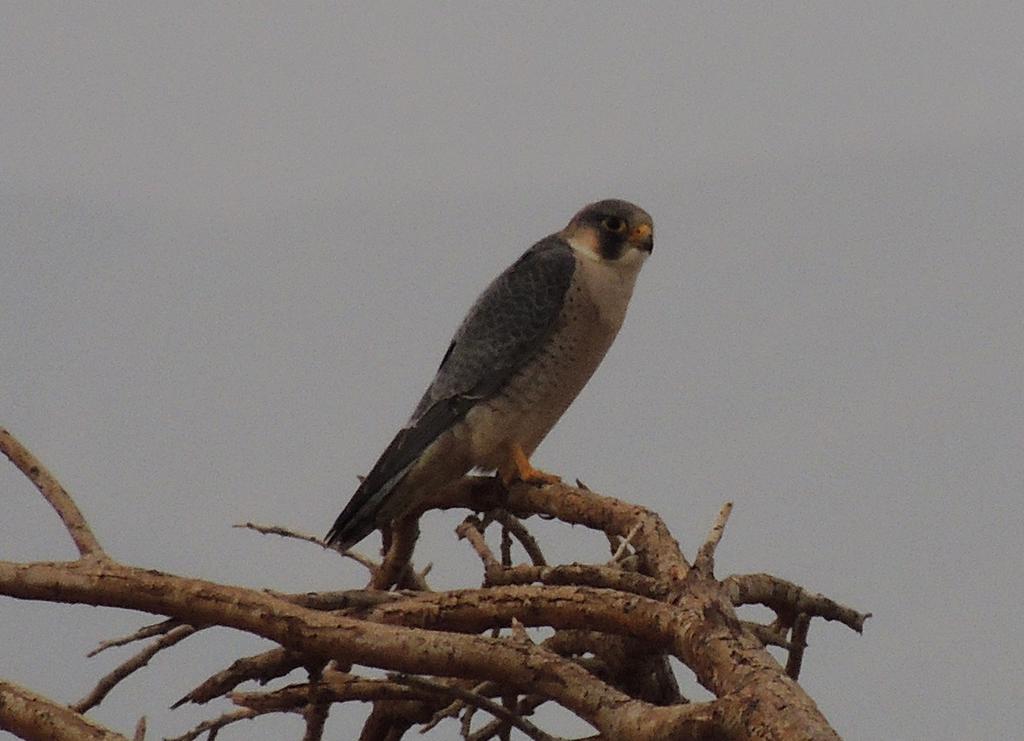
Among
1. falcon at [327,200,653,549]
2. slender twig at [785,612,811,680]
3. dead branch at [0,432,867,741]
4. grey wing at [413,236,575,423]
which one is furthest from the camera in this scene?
grey wing at [413,236,575,423]

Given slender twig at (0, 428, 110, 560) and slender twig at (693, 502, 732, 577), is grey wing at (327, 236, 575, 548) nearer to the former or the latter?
slender twig at (0, 428, 110, 560)

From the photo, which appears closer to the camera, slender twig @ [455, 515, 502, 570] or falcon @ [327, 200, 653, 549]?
slender twig @ [455, 515, 502, 570]

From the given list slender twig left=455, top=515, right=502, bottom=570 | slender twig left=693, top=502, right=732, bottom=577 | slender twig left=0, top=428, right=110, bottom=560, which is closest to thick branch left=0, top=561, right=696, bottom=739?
slender twig left=0, top=428, right=110, bottom=560

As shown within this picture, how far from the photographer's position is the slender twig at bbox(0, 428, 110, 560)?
3.95 meters

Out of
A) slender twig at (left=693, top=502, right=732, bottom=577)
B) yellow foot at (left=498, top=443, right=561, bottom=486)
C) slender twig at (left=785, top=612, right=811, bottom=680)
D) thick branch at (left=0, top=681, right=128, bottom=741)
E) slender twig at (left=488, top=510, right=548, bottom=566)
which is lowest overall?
thick branch at (left=0, top=681, right=128, bottom=741)

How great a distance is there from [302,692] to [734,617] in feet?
3.79

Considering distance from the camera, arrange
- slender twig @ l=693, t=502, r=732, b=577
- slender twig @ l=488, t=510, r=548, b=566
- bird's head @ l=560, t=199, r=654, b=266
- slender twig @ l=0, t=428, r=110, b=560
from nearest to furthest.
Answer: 1. slender twig @ l=693, t=502, r=732, b=577
2. slender twig @ l=0, t=428, r=110, b=560
3. slender twig @ l=488, t=510, r=548, b=566
4. bird's head @ l=560, t=199, r=654, b=266

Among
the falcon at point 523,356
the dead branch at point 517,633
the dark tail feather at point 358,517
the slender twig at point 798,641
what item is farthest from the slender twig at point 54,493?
the slender twig at point 798,641

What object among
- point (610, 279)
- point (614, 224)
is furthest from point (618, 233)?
point (610, 279)

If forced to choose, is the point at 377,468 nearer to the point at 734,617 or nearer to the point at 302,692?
the point at 302,692

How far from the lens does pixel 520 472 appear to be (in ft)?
17.7

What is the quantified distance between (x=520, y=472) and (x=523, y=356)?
0.46 metres

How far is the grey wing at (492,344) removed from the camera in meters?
5.59

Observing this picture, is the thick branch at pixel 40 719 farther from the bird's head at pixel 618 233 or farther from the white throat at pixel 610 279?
the bird's head at pixel 618 233
